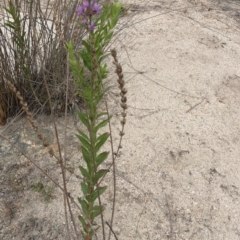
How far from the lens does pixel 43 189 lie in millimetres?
1499

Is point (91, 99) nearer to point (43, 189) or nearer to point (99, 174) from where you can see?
A: point (99, 174)

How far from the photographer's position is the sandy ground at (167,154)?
1419mm

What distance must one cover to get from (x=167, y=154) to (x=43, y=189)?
579 mm

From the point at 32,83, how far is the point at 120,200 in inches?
27.5

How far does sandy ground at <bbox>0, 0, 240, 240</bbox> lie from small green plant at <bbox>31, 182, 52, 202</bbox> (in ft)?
0.06

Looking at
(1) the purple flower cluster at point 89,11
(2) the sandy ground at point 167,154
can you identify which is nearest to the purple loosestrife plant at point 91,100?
(1) the purple flower cluster at point 89,11

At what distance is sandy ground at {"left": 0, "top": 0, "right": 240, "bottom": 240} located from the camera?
142cm

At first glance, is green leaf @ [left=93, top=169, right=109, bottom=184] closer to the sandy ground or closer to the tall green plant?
the tall green plant

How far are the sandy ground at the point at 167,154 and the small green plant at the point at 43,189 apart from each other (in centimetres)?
2

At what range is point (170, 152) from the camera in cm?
172

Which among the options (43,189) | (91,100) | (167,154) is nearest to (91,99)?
(91,100)

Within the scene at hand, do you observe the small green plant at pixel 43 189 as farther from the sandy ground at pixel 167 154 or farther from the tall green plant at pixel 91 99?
the tall green plant at pixel 91 99

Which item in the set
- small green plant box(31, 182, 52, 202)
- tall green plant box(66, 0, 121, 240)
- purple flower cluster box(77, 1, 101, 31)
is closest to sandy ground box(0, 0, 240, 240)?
small green plant box(31, 182, 52, 202)

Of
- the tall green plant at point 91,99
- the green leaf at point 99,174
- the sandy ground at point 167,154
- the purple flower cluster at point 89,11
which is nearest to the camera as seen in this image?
the purple flower cluster at point 89,11
